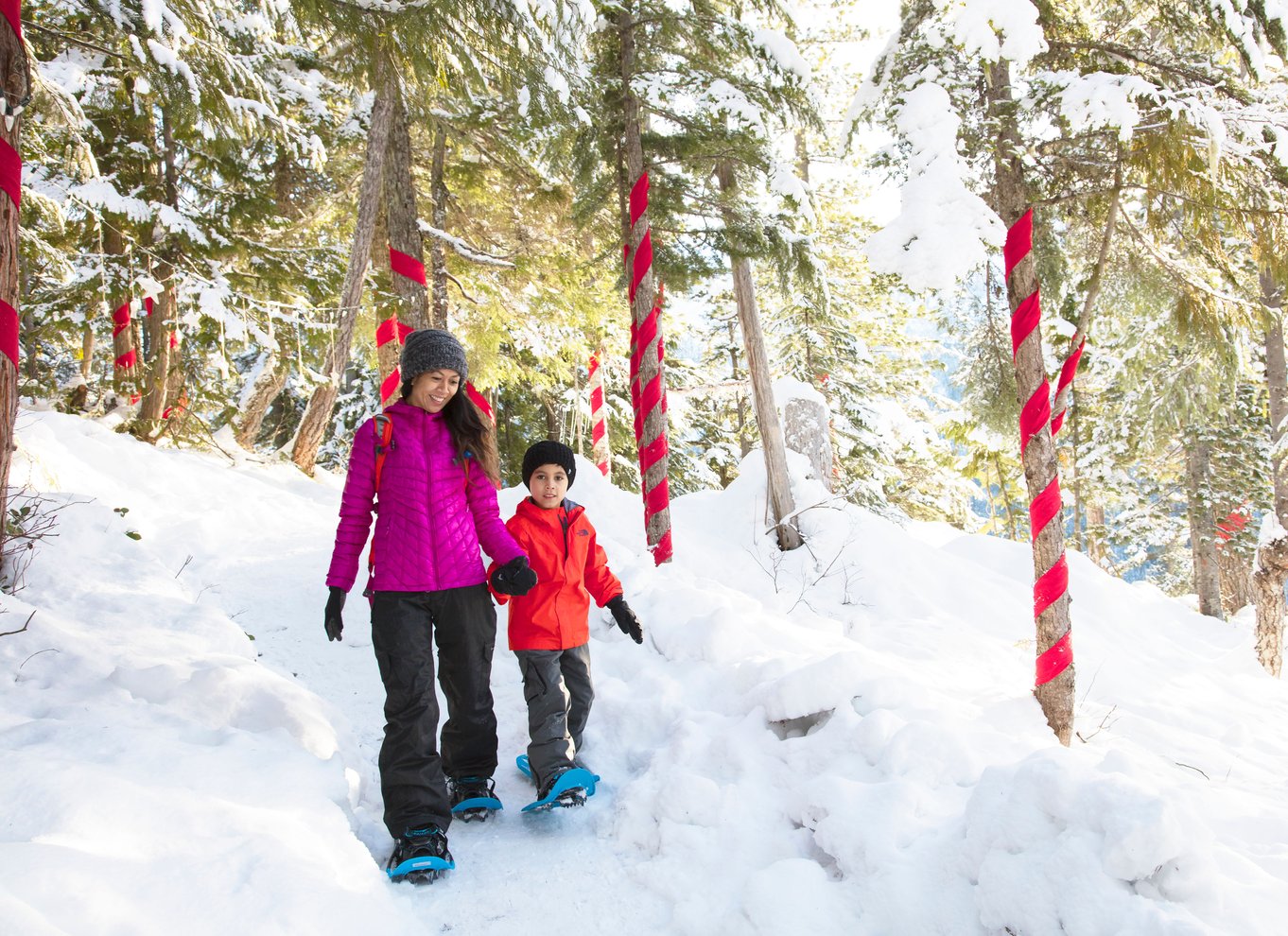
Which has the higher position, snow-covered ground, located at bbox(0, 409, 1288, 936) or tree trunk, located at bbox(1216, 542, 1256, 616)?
snow-covered ground, located at bbox(0, 409, 1288, 936)

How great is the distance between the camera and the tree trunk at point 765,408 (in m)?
8.84

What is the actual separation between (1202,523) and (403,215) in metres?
16.2

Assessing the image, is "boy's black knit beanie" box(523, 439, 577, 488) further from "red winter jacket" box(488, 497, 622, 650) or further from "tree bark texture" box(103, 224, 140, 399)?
"tree bark texture" box(103, 224, 140, 399)

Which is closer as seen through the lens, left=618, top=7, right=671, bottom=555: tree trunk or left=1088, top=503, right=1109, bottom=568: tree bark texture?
left=618, top=7, right=671, bottom=555: tree trunk

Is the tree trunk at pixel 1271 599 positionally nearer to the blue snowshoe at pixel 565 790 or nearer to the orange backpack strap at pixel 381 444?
the blue snowshoe at pixel 565 790

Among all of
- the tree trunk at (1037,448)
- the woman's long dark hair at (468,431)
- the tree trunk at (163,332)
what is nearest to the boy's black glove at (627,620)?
the woman's long dark hair at (468,431)

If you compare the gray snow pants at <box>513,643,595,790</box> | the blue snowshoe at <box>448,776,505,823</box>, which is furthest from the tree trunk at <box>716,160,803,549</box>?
the blue snowshoe at <box>448,776,505,823</box>

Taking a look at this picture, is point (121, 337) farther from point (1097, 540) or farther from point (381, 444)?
point (1097, 540)

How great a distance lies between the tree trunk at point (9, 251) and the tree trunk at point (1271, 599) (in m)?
11.7

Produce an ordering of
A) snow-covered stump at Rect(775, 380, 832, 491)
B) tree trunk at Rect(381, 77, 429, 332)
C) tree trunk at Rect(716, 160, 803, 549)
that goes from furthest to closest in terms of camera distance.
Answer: snow-covered stump at Rect(775, 380, 832, 491) < tree trunk at Rect(716, 160, 803, 549) < tree trunk at Rect(381, 77, 429, 332)

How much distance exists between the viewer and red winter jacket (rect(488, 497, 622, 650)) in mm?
3709

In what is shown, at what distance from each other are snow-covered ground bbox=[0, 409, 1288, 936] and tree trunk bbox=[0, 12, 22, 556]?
898mm

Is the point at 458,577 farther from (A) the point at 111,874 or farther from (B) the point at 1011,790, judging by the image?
(B) the point at 1011,790

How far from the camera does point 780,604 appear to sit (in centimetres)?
773
